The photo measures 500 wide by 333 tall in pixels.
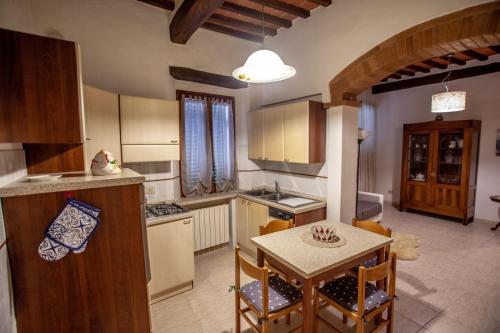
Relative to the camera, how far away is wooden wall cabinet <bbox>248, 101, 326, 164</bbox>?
282 centimetres

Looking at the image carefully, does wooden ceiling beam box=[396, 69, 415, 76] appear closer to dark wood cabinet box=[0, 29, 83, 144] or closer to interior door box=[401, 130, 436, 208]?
interior door box=[401, 130, 436, 208]

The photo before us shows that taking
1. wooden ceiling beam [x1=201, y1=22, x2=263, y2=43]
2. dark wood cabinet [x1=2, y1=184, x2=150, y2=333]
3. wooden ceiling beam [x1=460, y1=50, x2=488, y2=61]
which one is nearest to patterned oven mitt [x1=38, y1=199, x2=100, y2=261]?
dark wood cabinet [x1=2, y1=184, x2=150, y2=333]

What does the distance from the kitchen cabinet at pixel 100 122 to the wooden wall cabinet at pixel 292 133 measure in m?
1.84

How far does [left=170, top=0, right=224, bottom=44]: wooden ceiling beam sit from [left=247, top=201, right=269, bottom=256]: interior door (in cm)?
218

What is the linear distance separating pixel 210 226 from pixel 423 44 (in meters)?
3.04

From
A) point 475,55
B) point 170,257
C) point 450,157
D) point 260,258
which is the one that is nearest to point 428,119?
point 450,157

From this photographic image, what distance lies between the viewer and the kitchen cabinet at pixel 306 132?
9.20 feet

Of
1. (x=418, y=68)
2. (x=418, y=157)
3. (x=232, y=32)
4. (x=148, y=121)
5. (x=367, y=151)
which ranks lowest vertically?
(x=418, y=157)

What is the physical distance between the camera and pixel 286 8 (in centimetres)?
284

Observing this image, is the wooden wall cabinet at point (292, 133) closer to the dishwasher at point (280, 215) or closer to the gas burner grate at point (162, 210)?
the dishwasher at point (280, 215)

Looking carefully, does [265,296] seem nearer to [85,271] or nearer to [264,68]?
[85,271]

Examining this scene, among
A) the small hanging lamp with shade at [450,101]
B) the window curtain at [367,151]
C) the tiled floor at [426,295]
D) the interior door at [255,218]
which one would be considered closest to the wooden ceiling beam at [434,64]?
the small hanging lamp with shade at [450,101]

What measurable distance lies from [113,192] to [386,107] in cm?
618

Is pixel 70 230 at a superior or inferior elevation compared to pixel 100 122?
inferior
